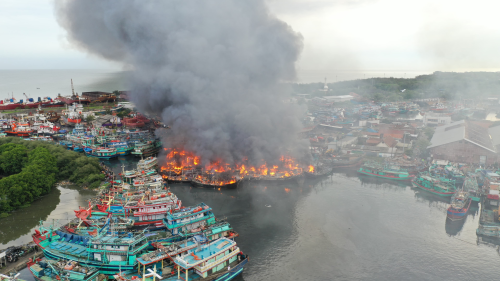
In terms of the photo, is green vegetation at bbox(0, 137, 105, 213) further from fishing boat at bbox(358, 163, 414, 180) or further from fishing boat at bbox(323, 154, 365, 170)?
fishing boat at bbox(358, 163, 414, 180)

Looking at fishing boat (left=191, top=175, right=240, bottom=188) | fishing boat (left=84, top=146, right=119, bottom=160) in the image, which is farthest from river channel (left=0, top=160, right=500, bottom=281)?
fishing boat (left=84, top=146, right=119, bottom=160)

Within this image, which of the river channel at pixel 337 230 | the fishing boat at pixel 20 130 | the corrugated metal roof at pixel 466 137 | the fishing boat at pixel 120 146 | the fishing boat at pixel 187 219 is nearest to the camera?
the river channel at pixel 337 230

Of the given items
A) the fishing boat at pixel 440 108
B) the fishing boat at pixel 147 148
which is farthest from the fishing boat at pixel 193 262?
the fishing boat at pixel 440 108

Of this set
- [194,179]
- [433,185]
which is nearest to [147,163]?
[194,179]

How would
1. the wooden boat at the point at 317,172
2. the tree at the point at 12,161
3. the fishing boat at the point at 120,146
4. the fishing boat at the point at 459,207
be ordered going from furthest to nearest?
the fishing boat at the point at 120,146 → the wooden boat at the point at 317,172 → the tree at the point at 12,161 → the fishing boat at the point at 459,207

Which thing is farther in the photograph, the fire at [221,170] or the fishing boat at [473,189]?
the fire at [221,170]

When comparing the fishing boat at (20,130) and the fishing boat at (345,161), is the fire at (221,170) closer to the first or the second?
the fishing boat at (345,161)

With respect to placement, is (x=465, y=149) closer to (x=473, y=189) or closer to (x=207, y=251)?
(x=473, y=189)
